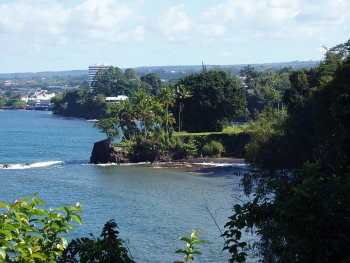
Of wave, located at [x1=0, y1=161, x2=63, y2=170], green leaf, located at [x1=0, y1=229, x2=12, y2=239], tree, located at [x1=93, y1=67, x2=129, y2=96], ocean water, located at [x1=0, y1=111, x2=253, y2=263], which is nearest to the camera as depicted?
green leaf, located at [x1=0, y1=229, x2=12, y2=239]

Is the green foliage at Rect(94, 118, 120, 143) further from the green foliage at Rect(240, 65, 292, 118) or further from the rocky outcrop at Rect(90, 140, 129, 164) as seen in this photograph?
the green foliage at Rect(240, 65, 292, 118)

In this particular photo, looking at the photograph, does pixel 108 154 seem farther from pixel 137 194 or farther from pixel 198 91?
pixel 137 194

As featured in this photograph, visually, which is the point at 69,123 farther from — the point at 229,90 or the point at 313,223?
the point at 313,223

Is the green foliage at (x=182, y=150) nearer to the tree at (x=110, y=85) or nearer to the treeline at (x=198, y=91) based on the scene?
the treeline at (x=198, y=91)

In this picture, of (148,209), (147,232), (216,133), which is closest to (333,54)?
(216,133)

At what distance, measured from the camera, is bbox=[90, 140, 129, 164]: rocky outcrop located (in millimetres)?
60938

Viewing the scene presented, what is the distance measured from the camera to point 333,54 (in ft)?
170

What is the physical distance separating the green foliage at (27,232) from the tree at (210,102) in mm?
63245

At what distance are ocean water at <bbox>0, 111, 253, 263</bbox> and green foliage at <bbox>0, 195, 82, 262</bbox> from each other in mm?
9839

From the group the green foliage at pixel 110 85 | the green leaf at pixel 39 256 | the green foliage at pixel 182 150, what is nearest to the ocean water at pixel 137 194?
the green foliage at pixel 182 150

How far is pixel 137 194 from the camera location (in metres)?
42.2

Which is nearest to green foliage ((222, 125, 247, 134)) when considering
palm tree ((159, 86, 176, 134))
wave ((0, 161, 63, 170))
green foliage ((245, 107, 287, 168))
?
palm tree ((159, 86, 176, 134))

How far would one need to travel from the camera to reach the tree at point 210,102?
69.7 m

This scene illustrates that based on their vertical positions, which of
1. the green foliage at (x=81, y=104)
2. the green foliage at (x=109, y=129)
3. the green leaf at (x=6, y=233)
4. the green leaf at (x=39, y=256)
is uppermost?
the green leaf at (x=6, y=233)
